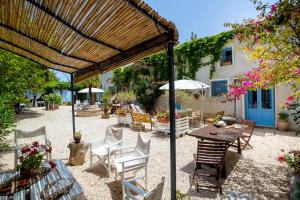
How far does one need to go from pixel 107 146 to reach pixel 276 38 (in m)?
4.21

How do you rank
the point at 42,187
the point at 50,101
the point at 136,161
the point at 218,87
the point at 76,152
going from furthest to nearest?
1. the point at 50,101
2. the point at 218,87
3. the point at 76,152
4. the point at 136,161
5. the point at 42,187

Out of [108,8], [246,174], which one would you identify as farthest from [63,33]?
[246,174]

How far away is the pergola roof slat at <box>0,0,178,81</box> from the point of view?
2129 millimetres

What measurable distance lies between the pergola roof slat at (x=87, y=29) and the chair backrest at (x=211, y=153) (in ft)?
7.73

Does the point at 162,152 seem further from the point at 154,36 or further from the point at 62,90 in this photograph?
the point at 62,90

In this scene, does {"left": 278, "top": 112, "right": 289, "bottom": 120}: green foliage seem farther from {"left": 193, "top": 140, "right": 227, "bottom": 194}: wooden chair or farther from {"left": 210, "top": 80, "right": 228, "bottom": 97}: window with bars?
{"left": 193, "top": 140, "right": 227, "bottom": 194}: wooden chair

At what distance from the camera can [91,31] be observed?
2.87m

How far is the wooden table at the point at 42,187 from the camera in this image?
2.25 metres

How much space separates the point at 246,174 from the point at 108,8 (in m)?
4.48

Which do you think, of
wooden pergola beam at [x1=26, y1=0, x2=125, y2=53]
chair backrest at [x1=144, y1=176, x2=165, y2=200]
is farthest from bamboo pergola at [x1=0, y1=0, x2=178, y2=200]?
chair backrest at [x1=144, y1=176, x2=165, y2=200]

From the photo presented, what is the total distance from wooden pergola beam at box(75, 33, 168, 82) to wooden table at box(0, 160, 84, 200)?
210 centimetres

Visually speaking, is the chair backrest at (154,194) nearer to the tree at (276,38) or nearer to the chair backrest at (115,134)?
the tree at (276,38)

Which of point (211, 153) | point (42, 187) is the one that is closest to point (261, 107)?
point (211, 153)

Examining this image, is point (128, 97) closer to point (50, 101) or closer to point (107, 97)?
point (107, 97)
